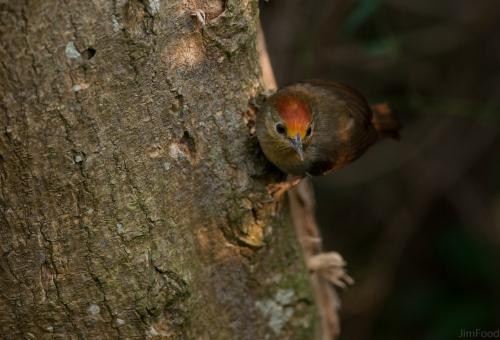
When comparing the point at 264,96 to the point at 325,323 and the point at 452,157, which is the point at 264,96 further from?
the point at 452,157

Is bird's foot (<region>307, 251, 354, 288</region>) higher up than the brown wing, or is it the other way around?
the brown wing

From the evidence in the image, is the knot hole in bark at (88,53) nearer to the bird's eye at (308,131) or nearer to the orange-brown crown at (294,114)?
the orange-brown crown at (294,114)

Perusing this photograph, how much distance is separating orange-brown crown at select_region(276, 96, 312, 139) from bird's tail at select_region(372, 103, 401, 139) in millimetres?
631

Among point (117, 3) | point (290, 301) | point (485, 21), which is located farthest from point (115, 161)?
point (485, 21)

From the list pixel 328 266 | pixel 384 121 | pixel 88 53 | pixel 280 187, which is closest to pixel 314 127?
pixel 280 187

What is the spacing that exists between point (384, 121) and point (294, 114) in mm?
812

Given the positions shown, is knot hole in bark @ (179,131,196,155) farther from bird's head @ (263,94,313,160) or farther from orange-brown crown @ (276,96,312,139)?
orange-brown crown @ (276,96,312,139)

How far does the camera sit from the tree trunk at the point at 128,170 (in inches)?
95.4

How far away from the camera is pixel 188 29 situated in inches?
108

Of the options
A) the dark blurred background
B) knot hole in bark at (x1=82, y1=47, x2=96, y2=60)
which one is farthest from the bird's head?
the dark blurred background

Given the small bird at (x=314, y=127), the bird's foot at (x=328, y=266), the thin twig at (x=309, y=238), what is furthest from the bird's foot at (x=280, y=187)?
the bird's foot at (x=328, y=266)

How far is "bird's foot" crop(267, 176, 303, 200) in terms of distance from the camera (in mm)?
3213

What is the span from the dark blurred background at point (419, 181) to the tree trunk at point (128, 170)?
270 cm

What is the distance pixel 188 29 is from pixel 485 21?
13.5 ft
